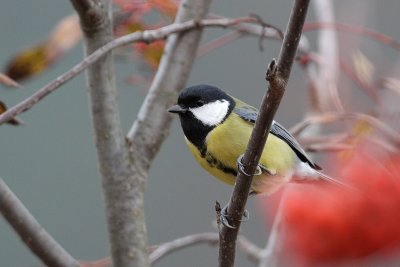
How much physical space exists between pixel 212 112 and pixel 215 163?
19 centimetres

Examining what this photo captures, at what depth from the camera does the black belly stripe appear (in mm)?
1996

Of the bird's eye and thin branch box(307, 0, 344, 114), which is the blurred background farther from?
the bird's eye

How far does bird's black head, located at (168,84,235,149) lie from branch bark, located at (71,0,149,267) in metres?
0.26

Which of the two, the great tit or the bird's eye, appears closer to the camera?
the great tit

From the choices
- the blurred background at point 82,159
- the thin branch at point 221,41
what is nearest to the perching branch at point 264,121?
the thin branch at point 221,41

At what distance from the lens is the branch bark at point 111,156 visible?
1.73 meters

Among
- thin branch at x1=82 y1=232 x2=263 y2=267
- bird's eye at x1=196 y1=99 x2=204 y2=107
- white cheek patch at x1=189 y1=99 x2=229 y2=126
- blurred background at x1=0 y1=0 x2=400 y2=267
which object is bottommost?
blurred background at x1=0 y1=0 x2=400 y2=267

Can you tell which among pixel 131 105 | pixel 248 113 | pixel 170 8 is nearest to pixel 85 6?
pixel 170 8

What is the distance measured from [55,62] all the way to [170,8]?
1.39 ft

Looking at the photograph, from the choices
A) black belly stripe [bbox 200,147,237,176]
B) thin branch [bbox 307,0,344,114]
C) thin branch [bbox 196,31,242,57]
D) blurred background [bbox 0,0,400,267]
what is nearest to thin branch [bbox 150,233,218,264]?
black belly stripe [bbox 200,147,237,176]

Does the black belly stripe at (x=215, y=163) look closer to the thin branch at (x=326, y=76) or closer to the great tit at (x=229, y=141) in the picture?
the great tit at (x=229, y=141)

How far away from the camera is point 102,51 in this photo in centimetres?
167

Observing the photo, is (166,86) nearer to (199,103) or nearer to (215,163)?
(199,103)

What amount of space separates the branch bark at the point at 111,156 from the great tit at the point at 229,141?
23 cm
